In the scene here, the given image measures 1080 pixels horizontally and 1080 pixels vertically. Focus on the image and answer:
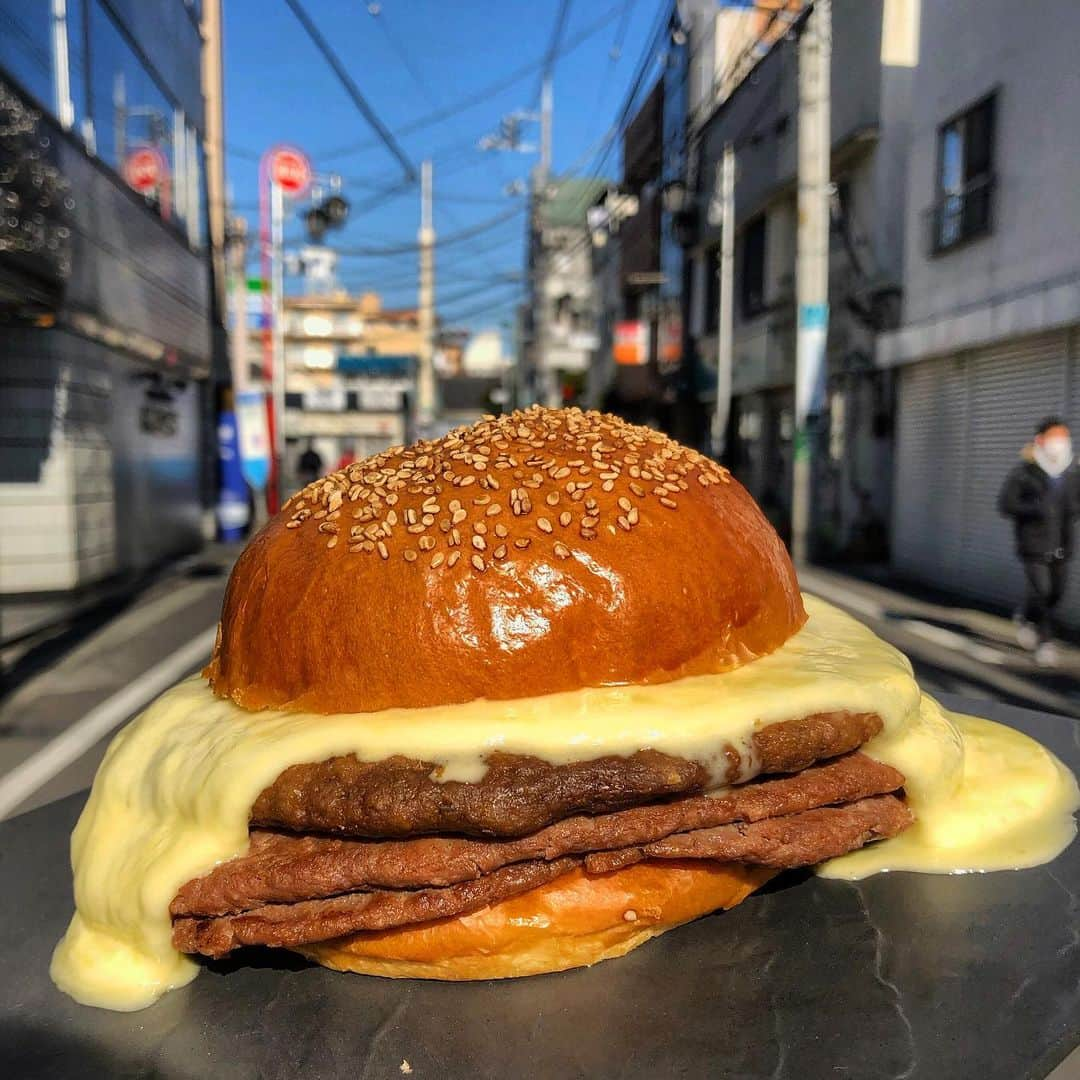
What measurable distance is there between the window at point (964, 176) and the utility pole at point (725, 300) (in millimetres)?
7328

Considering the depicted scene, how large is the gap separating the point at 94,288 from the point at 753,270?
46.1ft

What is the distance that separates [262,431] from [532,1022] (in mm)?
19903

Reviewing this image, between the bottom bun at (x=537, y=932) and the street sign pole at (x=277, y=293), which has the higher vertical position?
the street sign pole at (x=277, y=293)

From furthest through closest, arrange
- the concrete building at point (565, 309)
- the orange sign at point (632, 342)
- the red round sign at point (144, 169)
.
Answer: the concrete building at point (565, 309), the orange sign at point (632, 342), the red round sign at point (144, 169)

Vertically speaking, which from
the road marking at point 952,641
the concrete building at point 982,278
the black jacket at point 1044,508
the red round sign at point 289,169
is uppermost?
the red round sign at point 289,169

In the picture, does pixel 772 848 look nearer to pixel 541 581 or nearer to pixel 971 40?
pixel 541 581

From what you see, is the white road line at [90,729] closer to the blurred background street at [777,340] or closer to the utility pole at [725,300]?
the blurred background street at [777,340]

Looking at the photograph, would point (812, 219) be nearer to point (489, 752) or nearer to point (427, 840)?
point (489, 752)

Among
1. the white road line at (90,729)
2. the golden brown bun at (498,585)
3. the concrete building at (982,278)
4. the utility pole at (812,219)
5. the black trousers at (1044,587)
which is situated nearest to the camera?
the golden brown bun at (498,585)

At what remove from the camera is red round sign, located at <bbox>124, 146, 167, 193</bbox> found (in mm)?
13766

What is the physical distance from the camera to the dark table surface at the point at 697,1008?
1.74 metres

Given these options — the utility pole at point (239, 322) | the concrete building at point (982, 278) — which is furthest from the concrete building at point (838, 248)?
the utility pole at point (239, 322)

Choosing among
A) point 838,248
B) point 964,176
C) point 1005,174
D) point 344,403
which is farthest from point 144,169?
point 344,403

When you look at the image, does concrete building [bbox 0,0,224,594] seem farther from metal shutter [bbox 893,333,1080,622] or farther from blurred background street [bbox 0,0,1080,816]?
metal shutter [bbox 893,333,1080,622]
